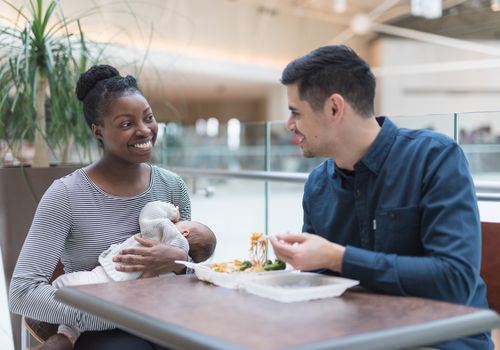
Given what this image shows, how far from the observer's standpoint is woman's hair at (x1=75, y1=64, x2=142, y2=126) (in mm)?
1998

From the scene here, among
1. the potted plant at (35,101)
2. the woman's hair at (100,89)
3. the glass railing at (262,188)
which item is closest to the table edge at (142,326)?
the woman's hair at (100,89)

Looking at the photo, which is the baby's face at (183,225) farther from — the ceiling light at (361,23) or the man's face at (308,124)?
the ceiling light at (361,23)

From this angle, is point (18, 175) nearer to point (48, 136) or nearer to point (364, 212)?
point (48, 136)

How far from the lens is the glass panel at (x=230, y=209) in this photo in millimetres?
4092

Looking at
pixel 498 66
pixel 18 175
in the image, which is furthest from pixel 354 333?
pixel 498 66

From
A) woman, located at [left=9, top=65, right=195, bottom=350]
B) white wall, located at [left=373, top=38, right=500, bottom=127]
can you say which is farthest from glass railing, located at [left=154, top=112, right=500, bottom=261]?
white wall, located at [left=373, top=38, right=500, bottom=127]

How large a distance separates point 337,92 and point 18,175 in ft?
5.60

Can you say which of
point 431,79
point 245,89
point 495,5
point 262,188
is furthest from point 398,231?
point 245,89

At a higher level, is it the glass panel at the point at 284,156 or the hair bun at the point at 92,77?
the hair bun at the point at 92,77

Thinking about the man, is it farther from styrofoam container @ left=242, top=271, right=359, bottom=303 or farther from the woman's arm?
the woman's arm

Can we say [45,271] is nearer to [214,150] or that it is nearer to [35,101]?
[35,101]

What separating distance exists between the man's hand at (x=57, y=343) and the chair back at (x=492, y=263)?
1.16 metres

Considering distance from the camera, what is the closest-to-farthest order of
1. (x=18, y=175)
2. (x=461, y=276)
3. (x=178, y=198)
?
(x=461, y=276), (x=178, y=198), (x=18, y=175)

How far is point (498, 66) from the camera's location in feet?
52.3
